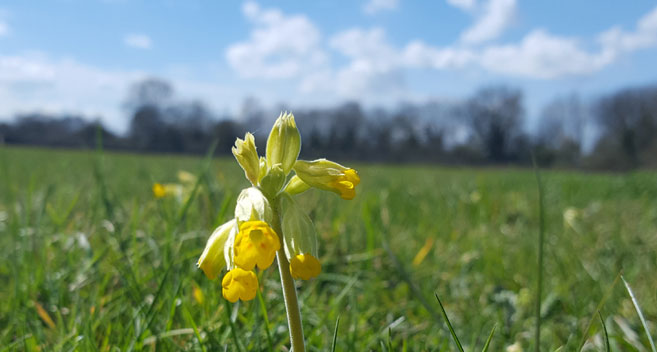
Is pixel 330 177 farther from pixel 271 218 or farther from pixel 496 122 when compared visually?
pixel 496 122

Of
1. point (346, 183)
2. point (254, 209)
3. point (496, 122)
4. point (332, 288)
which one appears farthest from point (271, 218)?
point (496, 122)

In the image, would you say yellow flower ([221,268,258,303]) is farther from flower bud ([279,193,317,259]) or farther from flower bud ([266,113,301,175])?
flower bud ([266,113,301,175])

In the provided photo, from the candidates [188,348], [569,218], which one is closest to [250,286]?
[188,348]

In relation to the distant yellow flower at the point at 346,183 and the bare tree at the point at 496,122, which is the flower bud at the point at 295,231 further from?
the bare tree at the point at 496,122

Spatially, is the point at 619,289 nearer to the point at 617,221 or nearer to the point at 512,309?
the point at 512,309

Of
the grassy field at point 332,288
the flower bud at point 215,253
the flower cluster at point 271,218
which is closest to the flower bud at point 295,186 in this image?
the flower cluster at point 271,218

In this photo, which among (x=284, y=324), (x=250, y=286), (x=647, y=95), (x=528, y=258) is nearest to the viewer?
(x=250, y=286)
